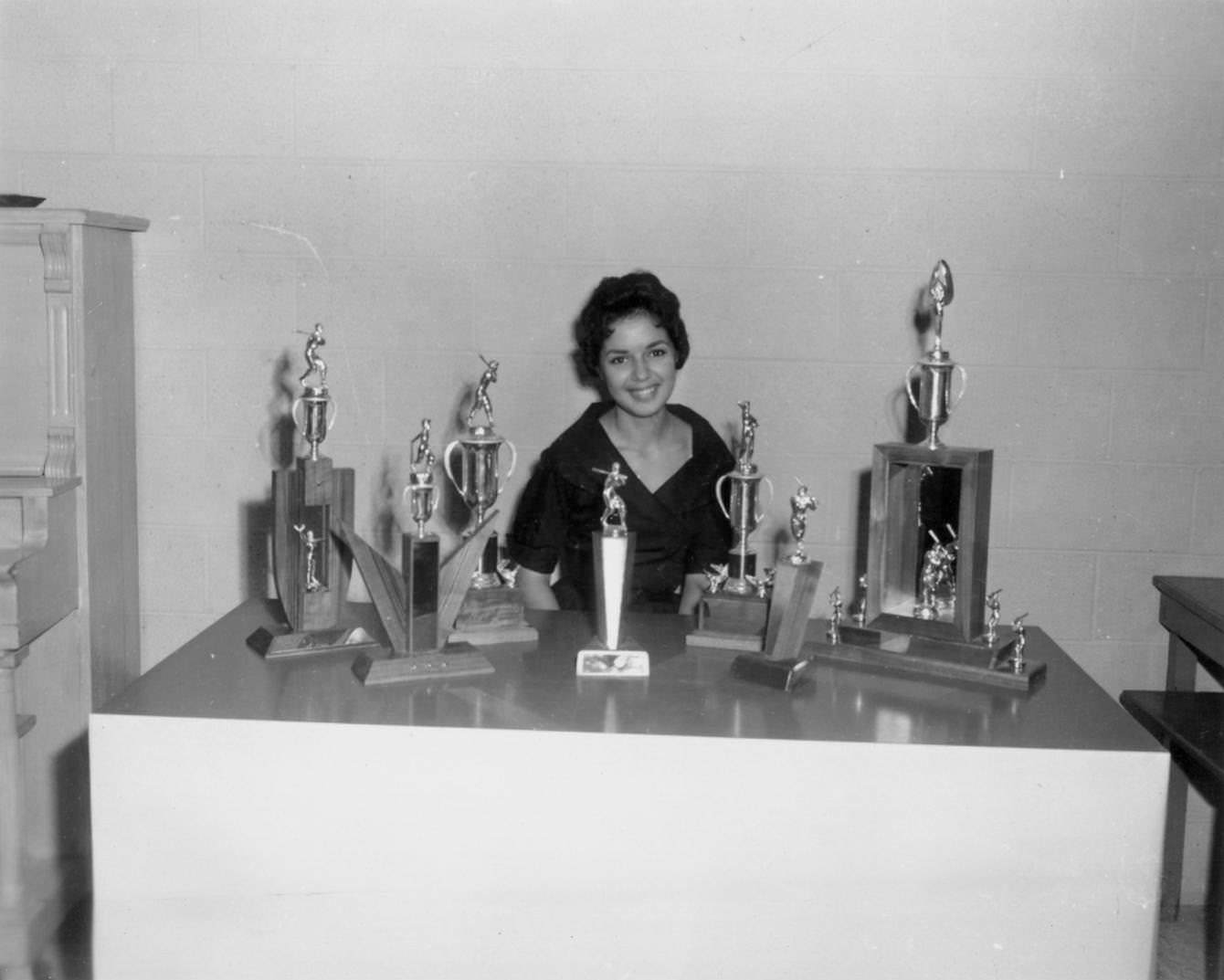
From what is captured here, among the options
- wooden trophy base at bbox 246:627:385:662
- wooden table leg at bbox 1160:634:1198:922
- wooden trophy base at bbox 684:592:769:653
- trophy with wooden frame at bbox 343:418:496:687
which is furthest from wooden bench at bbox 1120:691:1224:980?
wooden trophy base at bbox 246:627:385:662

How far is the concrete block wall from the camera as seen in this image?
9.74 ft

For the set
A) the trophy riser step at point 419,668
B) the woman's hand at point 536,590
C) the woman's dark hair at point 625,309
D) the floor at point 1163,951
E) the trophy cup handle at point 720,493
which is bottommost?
the floor at point 1163,951

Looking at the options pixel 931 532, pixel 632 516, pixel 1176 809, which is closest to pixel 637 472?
pixel 632 516

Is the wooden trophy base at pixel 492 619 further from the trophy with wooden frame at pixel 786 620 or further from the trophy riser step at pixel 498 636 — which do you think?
the trophy with wooden frame at pixel 786 620

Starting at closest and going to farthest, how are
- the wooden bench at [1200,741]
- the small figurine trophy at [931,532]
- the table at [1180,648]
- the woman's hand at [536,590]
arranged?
1. the small figurine trophy at [931,532]
2. the wooden bench at [1200,741]
3. the table at [1180,648]
4. the woman's hand at [536,590]

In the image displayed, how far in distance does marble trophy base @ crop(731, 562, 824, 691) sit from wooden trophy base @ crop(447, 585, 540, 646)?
396mm

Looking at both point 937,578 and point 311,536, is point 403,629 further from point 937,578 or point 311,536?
point 937,578

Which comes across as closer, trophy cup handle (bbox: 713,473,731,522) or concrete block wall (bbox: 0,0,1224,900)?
trophy cup handle (bbox: 713,473,731,522)

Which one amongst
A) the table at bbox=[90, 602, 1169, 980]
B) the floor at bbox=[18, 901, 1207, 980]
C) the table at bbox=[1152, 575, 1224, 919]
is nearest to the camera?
the table at bbox=[90, 602, 1169, 980]

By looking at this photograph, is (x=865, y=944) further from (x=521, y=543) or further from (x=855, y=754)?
(x=521, y=543)

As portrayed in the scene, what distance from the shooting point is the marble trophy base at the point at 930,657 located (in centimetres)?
200

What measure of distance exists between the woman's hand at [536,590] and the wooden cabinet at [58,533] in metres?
0.96

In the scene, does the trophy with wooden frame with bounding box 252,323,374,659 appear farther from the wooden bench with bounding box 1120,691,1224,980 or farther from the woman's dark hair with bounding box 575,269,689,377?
the wooden bench with bounding box 1120,691,1224,980

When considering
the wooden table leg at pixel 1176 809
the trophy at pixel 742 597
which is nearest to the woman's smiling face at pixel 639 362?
the trophy at pixel 742 597
